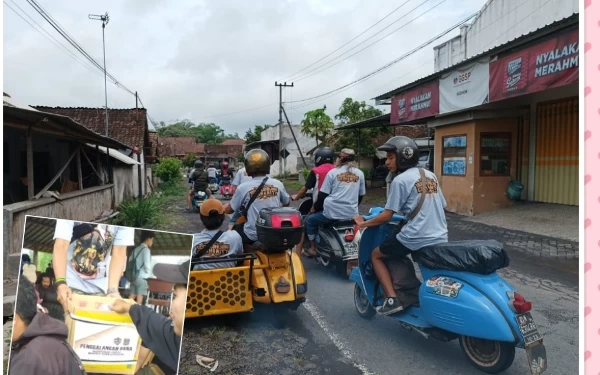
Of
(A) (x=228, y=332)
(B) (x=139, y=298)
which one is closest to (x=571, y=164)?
(A) (x=228, y=332)

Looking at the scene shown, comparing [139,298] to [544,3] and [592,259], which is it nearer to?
[592,259]

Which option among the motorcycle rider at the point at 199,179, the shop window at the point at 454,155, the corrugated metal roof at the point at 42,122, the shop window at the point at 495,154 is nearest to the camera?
the corrugated metal roof at the point at 42,122

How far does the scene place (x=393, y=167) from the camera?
3.68 meters

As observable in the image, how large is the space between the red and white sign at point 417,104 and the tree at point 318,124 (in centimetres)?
1594

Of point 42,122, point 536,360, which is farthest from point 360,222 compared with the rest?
point 42,122

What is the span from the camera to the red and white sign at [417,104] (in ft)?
38.7

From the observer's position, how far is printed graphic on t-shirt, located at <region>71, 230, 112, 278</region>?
6.99 ft

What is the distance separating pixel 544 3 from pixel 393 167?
12.4m

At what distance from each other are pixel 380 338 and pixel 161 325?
2257 millimetres

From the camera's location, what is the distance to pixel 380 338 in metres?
3.86

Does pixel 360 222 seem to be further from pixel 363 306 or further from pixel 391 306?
pixel 363 306

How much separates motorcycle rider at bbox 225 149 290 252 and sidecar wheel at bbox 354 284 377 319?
1.12m

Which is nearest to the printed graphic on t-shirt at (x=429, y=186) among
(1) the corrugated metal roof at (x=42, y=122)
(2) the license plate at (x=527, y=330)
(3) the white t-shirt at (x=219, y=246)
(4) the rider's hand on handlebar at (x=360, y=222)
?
(4) the rider's hand on handlebar at (x=360, y=222)

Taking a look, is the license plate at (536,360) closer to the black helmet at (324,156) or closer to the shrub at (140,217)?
the black helmet at (324,156)
